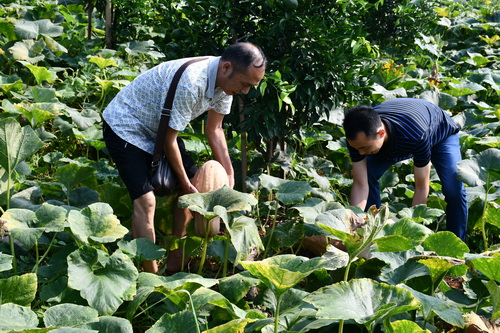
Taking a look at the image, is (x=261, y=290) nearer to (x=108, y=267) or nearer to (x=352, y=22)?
(x=108, y=267)

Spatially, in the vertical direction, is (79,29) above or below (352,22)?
below

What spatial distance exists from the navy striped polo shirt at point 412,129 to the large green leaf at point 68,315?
2009 mm

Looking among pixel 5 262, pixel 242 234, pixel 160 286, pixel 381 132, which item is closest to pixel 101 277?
pixel 160 286

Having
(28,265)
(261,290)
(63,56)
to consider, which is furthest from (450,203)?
(63,56)

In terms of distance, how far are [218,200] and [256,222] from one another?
3.22ft

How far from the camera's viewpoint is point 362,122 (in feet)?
12.1

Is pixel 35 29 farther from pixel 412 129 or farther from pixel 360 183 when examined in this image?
pixel 412 129

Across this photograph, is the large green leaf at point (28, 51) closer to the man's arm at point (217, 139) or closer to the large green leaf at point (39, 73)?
the large green leaf at point (39, 73)

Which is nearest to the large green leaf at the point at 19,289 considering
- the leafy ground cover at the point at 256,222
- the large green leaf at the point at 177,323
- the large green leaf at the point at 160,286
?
the leafy ground cover at the point at 256,222

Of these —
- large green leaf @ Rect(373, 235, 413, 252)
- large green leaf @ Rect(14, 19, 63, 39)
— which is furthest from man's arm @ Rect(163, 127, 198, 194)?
large green leaf @ Rect(14, 19, 63, 39)

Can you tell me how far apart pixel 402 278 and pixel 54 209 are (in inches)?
65.8

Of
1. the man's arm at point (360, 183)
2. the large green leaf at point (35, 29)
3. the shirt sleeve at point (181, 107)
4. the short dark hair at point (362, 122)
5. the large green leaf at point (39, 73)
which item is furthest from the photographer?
the large green leaf at point (35, 29)

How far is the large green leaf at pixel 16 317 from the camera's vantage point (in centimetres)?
254

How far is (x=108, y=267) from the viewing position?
301cm
